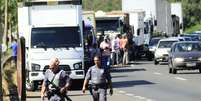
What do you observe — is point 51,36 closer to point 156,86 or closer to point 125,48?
point 156,86

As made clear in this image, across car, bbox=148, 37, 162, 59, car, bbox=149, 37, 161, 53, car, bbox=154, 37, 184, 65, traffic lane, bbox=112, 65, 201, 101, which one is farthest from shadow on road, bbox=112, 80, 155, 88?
car, bbox=149, 37, 161, 53

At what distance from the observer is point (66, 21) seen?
27.9 m

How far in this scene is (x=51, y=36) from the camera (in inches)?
1087

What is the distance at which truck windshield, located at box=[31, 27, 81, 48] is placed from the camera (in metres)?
27.4

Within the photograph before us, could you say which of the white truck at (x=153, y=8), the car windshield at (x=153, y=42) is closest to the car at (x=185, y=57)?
the car windshield at (x=153, y=42)

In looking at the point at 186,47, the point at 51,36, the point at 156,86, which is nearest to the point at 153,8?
the point at 186,47

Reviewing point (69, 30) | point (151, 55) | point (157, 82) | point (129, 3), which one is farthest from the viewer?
point (129, 3)

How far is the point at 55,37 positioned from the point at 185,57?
1003cm

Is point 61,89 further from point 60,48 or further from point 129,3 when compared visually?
point 129,3

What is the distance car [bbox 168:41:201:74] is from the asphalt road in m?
0.57

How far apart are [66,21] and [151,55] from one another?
26722mm

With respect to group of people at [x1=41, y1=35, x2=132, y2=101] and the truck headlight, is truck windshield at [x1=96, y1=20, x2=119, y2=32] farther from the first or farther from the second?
group of people at [x1=41, y1=35, x2=132, y2=101]

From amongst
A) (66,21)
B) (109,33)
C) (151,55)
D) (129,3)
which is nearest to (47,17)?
(66,21)

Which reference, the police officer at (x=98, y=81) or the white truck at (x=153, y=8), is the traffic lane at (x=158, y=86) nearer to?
the police officer at (x=98, y=81)
